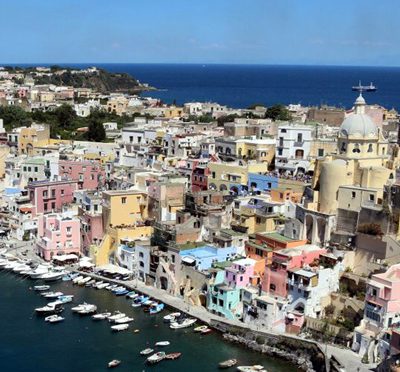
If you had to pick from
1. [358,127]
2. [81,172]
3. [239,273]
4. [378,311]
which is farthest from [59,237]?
[378,311]

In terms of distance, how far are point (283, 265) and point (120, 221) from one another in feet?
36.4

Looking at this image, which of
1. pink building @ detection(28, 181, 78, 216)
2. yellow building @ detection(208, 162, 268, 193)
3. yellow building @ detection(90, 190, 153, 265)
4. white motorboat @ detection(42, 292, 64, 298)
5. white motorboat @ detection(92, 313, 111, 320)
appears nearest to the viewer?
white motorboat @ detection(92, 313, 111, 320)

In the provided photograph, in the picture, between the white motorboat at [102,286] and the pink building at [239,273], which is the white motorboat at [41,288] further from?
the pink building at [239,273]

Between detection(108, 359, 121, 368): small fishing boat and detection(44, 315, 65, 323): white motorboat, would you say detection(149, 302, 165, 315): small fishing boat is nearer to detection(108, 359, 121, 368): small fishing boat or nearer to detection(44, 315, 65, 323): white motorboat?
detection(44, 315, 65, 323): white motorboat

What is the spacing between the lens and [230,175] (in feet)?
121

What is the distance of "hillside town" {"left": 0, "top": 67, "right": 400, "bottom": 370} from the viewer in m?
25.6

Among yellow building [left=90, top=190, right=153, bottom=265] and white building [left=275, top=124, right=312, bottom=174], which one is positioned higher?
white building [left=275, top=124, right=312, bottom=174]

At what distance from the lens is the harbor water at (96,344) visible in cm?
2380

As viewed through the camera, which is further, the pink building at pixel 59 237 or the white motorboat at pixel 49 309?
the pink building at pixel 59 237

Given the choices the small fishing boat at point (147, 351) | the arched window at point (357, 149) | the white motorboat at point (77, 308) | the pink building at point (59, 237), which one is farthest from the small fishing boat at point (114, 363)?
the arched window at point (357, 149)

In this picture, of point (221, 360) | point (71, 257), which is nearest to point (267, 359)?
point (221, 360)

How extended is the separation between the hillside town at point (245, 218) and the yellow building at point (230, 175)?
0.06 meters

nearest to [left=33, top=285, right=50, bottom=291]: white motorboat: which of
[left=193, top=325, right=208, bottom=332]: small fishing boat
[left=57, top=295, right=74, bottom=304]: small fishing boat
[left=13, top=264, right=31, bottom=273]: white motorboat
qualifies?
[left=57, top=295, right=74, bottom=304]: small fishing boat

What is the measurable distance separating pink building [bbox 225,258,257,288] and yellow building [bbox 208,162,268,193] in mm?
9273
